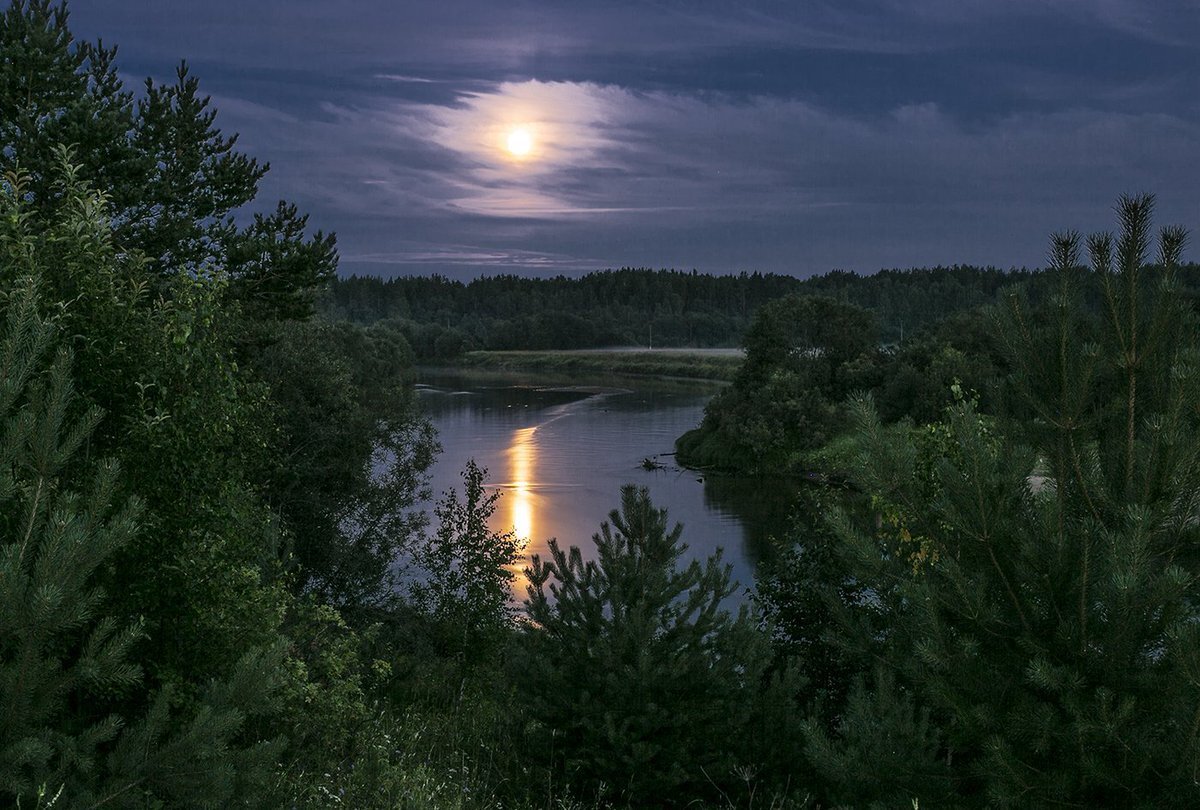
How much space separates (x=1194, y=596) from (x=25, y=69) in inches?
1027

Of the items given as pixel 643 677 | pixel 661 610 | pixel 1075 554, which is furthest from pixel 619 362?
pixel 1075 554

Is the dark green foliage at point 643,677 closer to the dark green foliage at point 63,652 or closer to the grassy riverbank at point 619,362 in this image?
the dark green foliage at point 63,652

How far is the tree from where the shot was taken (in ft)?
20.3

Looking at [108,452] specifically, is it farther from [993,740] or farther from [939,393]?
[939,393]

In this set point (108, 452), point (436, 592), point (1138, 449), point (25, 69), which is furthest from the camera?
point (436, 592)

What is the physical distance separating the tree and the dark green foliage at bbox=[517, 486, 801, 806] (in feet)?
12.6

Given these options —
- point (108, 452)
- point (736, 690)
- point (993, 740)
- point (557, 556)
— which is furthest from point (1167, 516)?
point (108, 452)

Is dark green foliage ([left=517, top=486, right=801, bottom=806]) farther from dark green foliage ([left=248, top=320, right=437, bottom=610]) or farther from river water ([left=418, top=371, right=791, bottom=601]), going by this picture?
dark green foliage ([left=248, top=320, right=437, bottom=610])

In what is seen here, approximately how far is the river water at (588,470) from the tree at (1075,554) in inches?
685

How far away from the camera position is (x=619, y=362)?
570ft

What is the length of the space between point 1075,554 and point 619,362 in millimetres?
167336

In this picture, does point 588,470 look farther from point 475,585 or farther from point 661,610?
point 661,610

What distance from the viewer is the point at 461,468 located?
213ft

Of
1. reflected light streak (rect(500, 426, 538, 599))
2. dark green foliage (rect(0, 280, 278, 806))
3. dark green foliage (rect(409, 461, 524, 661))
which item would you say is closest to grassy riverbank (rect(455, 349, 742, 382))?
reflected light streak (rect(500, 426, 538, 599))
